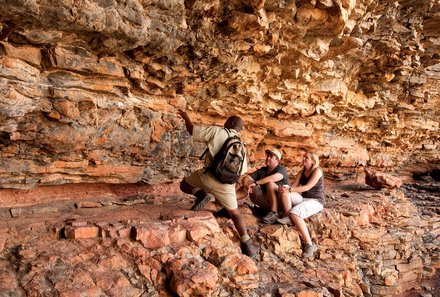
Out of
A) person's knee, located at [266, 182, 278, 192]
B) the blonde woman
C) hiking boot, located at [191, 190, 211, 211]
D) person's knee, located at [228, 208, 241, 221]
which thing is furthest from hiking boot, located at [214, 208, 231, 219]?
the blonde woman

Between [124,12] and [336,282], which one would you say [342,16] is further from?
[336,282]

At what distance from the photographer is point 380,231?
29.5 feet

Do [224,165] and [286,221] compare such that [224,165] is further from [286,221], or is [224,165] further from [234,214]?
[286,221]

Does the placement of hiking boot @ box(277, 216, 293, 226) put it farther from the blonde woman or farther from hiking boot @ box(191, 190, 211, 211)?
hiking boot @ box(191, 190, 211, 211)

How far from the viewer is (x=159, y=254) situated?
453 cm

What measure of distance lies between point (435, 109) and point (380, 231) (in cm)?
717

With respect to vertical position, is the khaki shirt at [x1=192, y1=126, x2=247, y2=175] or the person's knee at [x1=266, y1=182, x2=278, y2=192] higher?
the khaki shirt at [x1=192, y1=126, x2=247, y2=175]

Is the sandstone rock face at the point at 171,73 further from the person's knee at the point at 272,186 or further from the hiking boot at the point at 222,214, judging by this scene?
the person's knee at the point at 272,186

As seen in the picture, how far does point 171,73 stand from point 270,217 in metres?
2.90

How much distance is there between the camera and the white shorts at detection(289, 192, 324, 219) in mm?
5945

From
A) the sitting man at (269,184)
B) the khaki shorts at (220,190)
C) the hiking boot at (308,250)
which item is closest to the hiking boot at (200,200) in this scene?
the khaki shorts at (220,190)

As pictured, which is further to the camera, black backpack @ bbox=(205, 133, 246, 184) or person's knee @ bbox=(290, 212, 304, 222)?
person's knee @ bbox=(290, 212, 304, 222)

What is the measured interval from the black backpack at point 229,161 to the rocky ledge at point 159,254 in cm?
83

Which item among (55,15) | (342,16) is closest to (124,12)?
(55,15)
